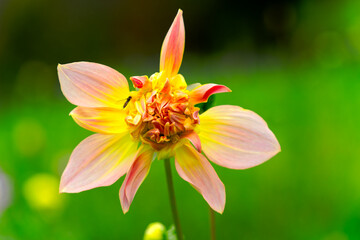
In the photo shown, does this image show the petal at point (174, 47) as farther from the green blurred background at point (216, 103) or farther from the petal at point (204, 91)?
the green blurred background at point (216, 103)

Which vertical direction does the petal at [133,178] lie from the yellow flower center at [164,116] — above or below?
below

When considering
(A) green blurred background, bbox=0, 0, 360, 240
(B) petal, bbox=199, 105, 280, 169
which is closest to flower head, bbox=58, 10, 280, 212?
(B) petal, bbox=199, 105, 280, 169

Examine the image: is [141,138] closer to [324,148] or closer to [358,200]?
[358,200]

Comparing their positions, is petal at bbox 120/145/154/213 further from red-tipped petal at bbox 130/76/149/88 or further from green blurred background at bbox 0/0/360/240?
green blurred background at bbox 0/0/360/240

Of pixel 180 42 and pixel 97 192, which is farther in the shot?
pixel 97 192

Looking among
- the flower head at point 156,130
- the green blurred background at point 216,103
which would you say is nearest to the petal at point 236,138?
the flower head at point 156,130

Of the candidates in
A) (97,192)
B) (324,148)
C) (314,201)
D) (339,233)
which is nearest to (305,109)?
(324,148)
